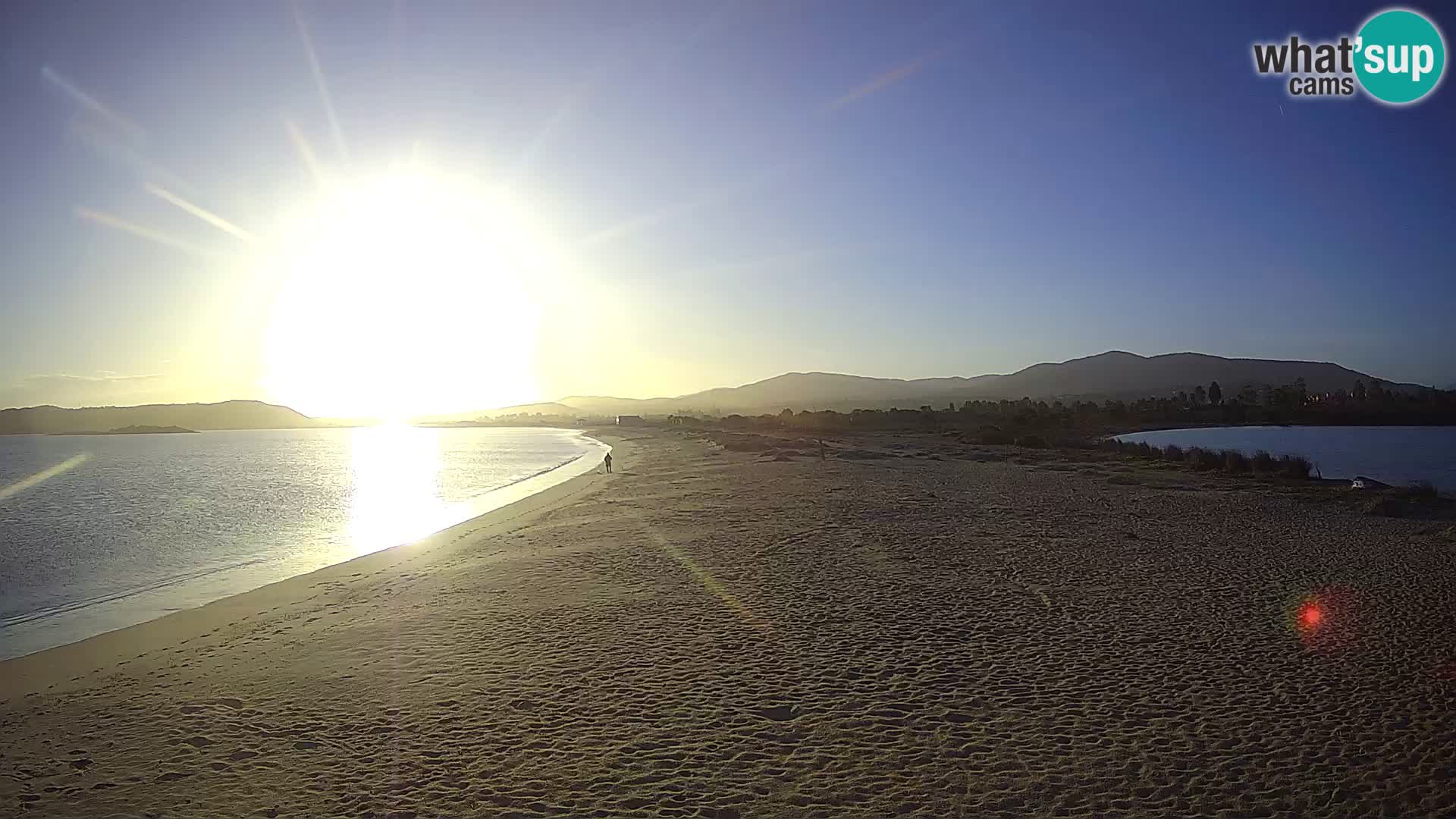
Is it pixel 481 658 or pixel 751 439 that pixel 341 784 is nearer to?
pixel 481 658

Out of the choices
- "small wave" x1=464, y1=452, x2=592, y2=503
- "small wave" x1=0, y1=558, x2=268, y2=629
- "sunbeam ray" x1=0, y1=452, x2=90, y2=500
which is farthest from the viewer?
"sunbeam ray" x1=0, y1=452, x2=90, y2=500

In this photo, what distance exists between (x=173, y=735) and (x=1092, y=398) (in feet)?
548

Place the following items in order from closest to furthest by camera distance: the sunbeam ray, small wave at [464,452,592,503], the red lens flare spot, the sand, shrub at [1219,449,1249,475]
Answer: the sand < the red lens flare spot < shrub at [1219,449,1249,475] < small wave at [464,452,592,503] < the sunbeam ray

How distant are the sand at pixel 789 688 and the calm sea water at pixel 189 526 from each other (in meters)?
2.63

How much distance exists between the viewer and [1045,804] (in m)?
5.39

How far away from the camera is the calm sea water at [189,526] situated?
15.0 m

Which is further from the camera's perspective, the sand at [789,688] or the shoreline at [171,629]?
the shoreline at [171,629]

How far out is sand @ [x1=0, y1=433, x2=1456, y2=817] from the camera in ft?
18.8

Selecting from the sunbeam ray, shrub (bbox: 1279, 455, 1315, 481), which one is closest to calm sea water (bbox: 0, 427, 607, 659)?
the sunbeam ray

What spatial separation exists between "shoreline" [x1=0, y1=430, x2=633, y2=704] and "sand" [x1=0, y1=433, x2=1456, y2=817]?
9 cm

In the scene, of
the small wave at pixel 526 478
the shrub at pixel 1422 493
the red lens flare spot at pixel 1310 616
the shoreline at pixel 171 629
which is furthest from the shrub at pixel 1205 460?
the small wave at pixel 526 478

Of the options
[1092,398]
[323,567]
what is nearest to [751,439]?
[323,567]

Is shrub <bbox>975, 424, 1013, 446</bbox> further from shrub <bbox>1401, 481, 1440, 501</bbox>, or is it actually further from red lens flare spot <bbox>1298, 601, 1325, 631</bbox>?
red lens flare spot <bbox>1298, 601, 1325, 631</bbox>

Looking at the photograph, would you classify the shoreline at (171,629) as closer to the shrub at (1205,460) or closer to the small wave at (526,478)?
the small wave at (526,478)
